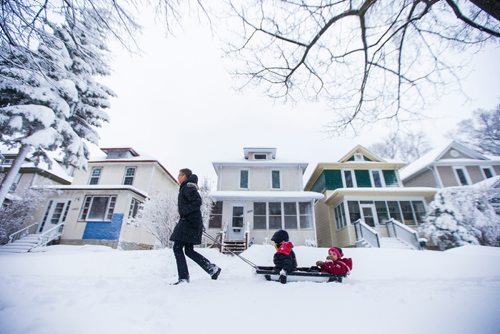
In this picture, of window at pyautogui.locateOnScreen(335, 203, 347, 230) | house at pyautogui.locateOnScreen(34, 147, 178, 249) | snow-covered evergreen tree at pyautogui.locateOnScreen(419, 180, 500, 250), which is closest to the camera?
snow-covered evergreen tree at pyautogui.locateOnScreen(419, 180, 500, 250)

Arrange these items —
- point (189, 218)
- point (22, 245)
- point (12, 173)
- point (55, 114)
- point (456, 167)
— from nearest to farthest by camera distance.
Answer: point (189, 218)
point (12, 173)
point (55, 114)
point (22, 245)
point (456, 167)

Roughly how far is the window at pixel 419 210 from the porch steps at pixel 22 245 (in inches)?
940

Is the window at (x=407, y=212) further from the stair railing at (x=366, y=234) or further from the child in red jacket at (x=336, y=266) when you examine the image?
the child in red jacket at (x=336, y=266)

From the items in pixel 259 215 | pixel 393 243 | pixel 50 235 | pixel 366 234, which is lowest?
pixel 393 243

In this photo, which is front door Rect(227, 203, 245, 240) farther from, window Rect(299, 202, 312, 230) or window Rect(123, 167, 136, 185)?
window Rect(123, 167, 136, 185)

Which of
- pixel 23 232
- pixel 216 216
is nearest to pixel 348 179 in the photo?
pixel 216 216

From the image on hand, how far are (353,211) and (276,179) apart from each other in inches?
232

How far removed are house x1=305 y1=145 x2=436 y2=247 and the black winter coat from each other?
1152 centimetres

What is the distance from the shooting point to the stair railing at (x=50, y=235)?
41.4 feet

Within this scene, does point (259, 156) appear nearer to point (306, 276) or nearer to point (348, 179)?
point (348, 179)

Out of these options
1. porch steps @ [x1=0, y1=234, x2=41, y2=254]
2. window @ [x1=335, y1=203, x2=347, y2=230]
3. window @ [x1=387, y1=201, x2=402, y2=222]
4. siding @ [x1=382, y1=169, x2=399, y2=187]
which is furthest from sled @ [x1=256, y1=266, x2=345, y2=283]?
siding @ [x1=382, y1=169, x2=399, y2=187]

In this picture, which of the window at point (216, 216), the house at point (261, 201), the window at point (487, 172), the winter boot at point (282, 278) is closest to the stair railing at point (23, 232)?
the window at point (216, 216)

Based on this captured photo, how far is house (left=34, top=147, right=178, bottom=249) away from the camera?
13898 mm

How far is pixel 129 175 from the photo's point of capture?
17359mm
